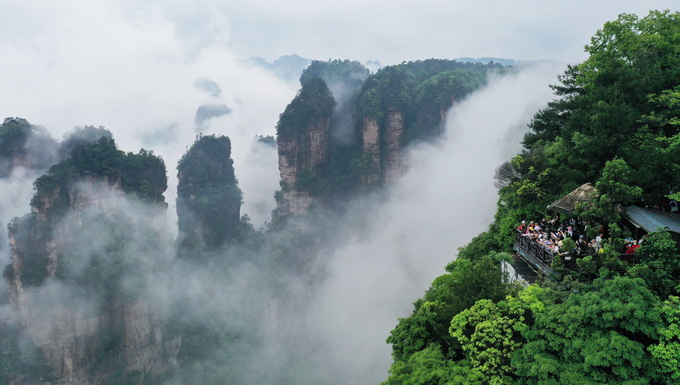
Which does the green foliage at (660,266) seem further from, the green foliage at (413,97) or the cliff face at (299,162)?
the green foliage at (413,97)

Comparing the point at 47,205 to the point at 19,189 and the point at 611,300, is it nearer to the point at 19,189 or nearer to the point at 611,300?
the point at 19,189

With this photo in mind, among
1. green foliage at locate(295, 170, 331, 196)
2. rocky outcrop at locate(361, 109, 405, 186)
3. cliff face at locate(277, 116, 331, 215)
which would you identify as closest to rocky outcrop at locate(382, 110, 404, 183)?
rocky outcrop at locate(361, 109, 405, 186)

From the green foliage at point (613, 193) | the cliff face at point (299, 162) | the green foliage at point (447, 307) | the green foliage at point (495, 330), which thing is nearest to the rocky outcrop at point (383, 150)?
the cliff face at point (299, 162)

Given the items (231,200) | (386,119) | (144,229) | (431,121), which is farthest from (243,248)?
(431,121)

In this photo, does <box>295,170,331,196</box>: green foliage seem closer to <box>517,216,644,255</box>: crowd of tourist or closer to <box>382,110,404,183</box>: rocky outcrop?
<box>382,110,404,183</box>: rocky outcrop

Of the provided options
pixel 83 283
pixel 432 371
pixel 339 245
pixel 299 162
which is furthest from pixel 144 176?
pixel 432 371

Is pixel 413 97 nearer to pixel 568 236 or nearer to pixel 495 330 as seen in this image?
pixel 568 236
